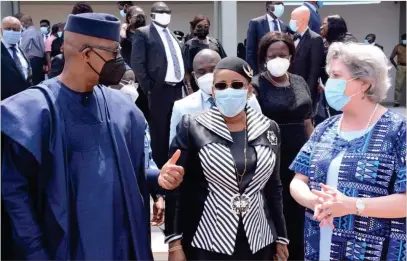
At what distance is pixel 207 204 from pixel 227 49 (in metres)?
5.78

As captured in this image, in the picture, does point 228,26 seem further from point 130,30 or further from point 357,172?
point 357,172

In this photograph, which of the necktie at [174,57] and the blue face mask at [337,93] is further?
the necktie at [174,57]

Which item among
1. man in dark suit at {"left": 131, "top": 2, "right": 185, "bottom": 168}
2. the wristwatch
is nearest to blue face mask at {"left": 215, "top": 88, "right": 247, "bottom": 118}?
the wristwatch

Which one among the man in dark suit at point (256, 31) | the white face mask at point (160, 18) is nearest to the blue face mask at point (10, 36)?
the white face mask at point (160, 18)

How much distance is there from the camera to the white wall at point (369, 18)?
15156 millimetres

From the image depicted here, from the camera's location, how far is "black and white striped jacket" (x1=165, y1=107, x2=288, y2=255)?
9.39ft

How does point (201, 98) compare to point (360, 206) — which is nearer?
point (360, 206)

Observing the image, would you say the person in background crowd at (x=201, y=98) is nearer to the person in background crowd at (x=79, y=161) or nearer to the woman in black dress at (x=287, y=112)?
the woman in black dress at (x=287, y=112)

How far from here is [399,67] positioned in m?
15.1

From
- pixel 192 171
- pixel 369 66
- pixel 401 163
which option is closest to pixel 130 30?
pixel 192 171

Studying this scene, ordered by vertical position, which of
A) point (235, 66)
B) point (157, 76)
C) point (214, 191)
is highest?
point (235, 66)

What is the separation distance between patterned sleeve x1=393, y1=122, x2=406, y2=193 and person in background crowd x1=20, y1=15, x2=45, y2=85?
7.49m

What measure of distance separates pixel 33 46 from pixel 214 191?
23.6ft

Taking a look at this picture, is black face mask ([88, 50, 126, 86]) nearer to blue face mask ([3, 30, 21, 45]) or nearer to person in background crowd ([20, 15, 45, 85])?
blue face mask ([3, 30, 21, 45])
